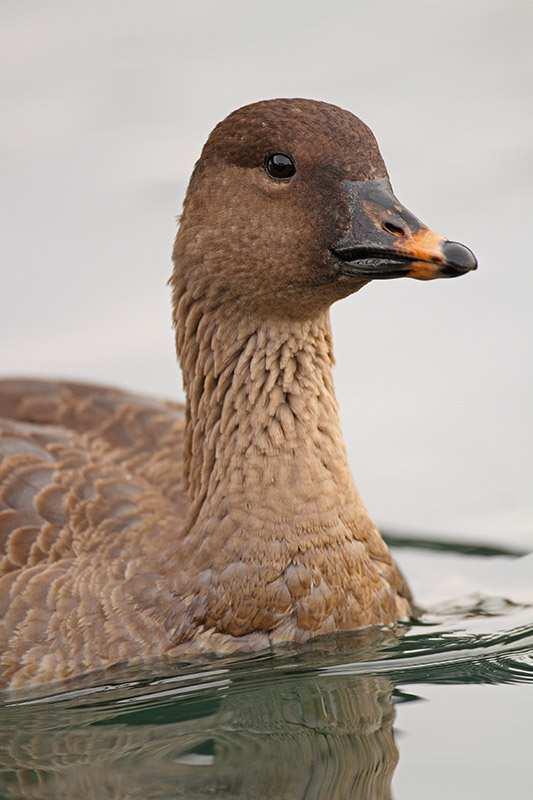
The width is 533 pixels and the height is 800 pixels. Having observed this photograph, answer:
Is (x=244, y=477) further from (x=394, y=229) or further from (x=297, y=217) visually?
(x=394, y=229)

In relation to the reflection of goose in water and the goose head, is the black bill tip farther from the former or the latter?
the reflection of goose in water

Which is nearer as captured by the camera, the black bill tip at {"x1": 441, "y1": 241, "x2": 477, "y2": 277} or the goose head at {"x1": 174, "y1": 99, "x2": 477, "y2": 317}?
the black bill tip at {"x1": 441, "y1": 241, "x2": 477, "y2": 277}

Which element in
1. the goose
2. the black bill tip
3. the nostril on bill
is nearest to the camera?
the black bill tip

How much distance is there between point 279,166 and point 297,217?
0.25 m

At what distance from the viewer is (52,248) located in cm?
1374

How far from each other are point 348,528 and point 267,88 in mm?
7418

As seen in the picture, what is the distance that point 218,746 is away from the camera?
736 cm

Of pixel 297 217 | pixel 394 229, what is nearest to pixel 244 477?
pixel 297 217

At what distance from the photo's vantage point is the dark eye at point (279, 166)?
8117 mm

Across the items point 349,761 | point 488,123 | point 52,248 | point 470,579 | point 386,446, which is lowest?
point 349,761

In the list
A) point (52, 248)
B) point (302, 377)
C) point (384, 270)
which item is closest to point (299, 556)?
point (302, 377)

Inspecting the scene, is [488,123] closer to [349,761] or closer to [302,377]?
[302,377]

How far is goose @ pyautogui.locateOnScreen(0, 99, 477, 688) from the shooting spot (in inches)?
316

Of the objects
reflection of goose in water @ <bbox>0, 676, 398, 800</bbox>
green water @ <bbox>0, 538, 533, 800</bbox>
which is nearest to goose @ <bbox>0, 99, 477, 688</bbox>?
green water @ <bbox>0, 538, 533, 800</bbox>
